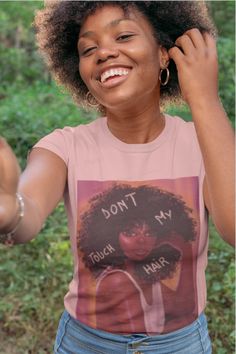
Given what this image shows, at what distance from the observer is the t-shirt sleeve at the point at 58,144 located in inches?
63.4

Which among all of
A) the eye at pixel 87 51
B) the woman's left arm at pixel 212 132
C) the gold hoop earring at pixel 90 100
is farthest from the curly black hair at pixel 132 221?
the gold hoop earring at pixel 90 100

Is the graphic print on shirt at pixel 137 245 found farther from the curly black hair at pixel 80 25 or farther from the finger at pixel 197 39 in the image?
the curly black hair at pixel 80 25

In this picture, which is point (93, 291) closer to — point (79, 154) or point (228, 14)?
point (79, 154)

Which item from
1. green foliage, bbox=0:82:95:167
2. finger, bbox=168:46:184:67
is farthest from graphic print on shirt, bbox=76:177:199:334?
green foliage, bbox=0:82:95:167

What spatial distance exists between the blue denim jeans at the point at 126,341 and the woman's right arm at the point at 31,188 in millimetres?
378

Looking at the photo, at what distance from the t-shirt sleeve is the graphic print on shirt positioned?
9 cm

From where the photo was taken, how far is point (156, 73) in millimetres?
1676

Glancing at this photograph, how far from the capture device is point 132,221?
1585mm

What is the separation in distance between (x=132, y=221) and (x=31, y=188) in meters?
0.29

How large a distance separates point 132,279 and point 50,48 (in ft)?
2.81

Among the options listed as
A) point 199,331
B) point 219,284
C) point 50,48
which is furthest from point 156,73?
point 219,284

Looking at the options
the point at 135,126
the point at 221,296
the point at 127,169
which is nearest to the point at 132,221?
the point at 127,169

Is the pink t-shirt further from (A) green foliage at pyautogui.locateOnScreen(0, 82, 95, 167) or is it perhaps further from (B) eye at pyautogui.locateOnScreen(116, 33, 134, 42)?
(A) green foliage at pyautogui.locateOnScreen(0, 82, 95, 167)

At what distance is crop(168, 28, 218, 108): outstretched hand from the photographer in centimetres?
148
